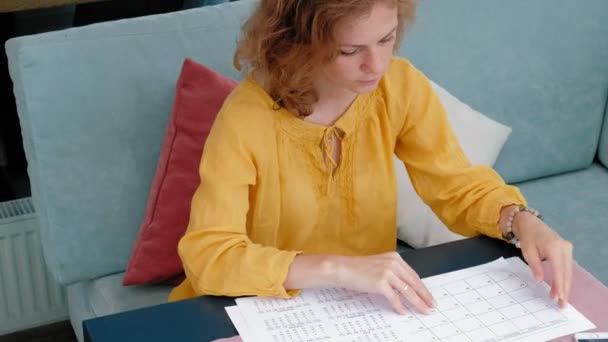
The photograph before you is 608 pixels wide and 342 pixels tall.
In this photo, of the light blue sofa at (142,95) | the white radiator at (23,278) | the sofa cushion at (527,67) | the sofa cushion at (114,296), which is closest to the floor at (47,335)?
the white radiator at (23,278)

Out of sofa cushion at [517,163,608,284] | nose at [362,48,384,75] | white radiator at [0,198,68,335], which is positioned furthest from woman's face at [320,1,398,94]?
white radiator at [0,198,68,335]

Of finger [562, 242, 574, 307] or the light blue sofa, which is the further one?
the light blue sofa

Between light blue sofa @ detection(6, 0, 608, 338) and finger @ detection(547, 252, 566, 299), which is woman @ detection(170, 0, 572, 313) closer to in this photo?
finger @ detection(547, 252, 566, 299)

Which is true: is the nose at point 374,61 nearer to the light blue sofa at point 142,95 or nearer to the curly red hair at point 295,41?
the curly red hair at point 295,41

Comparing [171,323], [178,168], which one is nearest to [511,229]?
[171,323]

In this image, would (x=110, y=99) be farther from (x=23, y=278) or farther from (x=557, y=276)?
(x=557, y=276)

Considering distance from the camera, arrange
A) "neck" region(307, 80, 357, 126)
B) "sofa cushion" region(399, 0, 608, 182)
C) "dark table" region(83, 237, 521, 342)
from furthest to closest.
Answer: "sofa cushion" region(399, 0, 608, 182) < "neck" region(307, 80, 357, 126) < "dark table" region(83, 237, 521, 342)

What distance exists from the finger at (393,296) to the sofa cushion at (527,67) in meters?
0.91

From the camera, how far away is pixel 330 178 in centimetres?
155

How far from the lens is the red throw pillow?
1.76 meters

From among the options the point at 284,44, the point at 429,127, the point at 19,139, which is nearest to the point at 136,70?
the point at 284,44

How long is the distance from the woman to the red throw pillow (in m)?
0.18

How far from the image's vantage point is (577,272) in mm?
1376

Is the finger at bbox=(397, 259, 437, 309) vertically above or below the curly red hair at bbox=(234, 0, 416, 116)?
below
